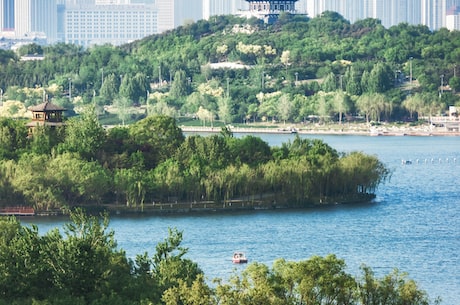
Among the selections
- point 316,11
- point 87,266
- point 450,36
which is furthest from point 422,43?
point 87,266

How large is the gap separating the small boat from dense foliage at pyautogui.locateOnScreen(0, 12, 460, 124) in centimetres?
5678

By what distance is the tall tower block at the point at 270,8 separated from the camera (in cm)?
13938

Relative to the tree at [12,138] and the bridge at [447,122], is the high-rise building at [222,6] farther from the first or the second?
the tree at [12,138]

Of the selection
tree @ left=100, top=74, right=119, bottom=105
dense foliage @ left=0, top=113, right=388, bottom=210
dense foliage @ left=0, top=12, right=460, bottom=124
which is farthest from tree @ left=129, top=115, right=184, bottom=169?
tree @ left=100, top=74, right=119, bottom=105

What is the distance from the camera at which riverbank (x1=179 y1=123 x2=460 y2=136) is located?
100 metres

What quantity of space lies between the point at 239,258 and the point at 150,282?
37.9ft

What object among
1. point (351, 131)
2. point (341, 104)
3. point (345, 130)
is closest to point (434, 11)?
point (341, 104)

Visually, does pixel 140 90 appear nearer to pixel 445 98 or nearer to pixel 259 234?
pixel 445 98

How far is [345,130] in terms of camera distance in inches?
4008

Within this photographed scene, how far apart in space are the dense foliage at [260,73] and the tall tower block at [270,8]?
1.77 metres

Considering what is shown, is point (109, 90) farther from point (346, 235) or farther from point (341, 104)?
point (346, 235)

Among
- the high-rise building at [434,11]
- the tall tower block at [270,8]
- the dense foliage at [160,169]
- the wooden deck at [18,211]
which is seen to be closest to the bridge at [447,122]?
the tall tower block at [270,8]

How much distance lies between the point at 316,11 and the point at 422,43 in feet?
193

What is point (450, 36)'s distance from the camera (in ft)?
423
